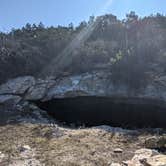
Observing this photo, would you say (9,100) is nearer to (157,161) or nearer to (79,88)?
(79,88)

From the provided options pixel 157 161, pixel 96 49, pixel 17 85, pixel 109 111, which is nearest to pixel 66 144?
pixel 157 161

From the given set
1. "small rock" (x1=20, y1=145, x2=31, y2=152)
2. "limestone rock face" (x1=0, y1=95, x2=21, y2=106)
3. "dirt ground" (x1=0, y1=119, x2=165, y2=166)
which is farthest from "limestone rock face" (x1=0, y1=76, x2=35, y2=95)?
"small rock" (x1=20, y1=145, x2=31, y2=152)

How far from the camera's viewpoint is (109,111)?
1582 cm

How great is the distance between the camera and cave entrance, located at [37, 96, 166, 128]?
14.8 m

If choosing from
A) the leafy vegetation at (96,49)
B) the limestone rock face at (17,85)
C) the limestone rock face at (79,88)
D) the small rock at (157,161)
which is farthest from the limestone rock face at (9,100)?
the small rock at (157,161)

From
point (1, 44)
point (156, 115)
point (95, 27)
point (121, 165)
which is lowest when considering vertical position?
point (121, 165)

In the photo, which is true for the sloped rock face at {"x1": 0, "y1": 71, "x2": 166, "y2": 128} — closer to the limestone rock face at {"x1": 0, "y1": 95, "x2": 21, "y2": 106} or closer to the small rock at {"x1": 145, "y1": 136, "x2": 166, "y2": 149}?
the limestone rock face at {"x1": 0, "y1": 95, "x2": 21, "y2": 106}

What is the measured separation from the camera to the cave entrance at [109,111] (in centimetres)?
1481

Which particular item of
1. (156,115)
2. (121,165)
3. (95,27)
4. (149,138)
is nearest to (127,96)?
(156,115)

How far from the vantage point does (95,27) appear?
23516 mm

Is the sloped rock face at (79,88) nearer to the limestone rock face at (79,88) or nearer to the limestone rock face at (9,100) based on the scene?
the limestone rock face at (79,88)

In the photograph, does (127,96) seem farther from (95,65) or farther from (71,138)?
(71,138)

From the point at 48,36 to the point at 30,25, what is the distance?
165 inches

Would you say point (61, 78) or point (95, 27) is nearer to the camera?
point (61, 78)
